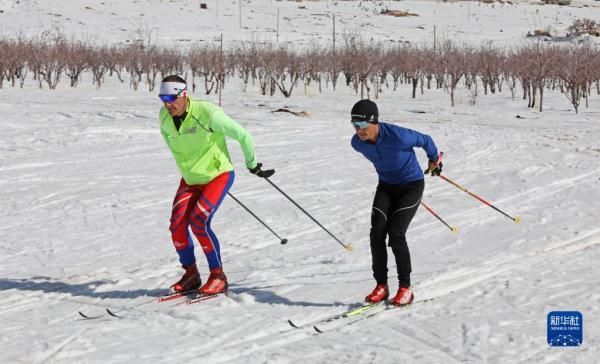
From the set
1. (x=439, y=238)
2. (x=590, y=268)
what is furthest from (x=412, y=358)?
(x=439, y=238)

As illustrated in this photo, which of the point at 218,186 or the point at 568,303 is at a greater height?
the point at 218,186

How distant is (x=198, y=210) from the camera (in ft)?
18.1

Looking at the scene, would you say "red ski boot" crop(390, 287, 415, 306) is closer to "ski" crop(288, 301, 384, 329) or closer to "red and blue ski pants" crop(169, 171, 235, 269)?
"ski" crop(288, 301, 384, 329)

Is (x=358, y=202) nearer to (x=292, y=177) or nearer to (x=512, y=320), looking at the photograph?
(x=292, y=177)

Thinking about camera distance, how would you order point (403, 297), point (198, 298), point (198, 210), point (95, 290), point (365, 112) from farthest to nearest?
point (95, 290), point (198, 298), point (198, 210), point (403, 297), point (365, 112)

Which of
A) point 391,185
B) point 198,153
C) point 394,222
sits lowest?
point 394,222

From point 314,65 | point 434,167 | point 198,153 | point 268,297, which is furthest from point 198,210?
point 314,65

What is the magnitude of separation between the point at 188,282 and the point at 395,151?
6.06 ft

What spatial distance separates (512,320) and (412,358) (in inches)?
36.8

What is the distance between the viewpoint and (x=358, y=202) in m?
9.73

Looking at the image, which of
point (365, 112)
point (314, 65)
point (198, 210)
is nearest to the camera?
point (365, 112)

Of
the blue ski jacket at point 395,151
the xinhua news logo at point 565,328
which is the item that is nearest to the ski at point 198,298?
the blue ski jacket at point 395,151

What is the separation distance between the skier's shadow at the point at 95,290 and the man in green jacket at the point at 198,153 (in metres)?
0.53

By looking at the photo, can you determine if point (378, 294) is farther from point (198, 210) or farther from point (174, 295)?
point (174, 295)
